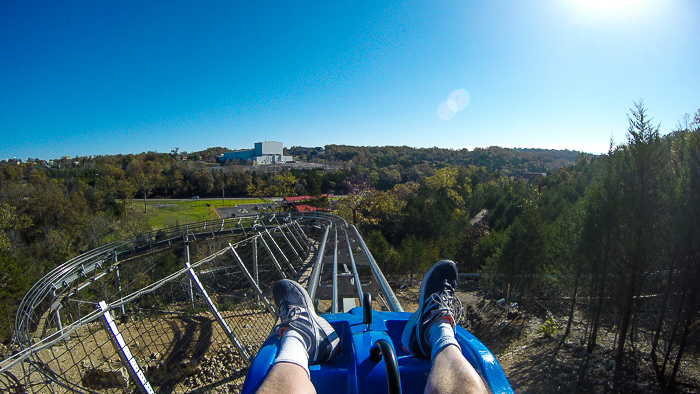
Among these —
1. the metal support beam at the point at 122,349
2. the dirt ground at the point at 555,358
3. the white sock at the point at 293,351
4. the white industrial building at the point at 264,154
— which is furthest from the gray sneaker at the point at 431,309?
the white industrial building at the point at 264,154

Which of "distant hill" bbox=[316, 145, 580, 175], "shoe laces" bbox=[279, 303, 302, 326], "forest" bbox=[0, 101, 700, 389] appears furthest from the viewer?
"distant hill" bbox=[316, 145, 580, 175]

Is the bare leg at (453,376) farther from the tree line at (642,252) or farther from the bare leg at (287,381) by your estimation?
the tree line at (642,252)

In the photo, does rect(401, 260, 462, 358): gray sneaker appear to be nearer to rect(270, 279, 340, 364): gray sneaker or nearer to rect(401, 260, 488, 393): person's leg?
rect(401, 260, 488, 393): person's leg

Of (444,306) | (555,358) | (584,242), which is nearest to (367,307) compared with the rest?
(444,306)

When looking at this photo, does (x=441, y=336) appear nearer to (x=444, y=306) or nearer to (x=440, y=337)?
(x=440, y=337)

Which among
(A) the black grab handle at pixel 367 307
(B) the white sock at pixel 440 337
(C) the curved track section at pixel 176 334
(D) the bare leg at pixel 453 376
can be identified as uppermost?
(A) the black grab handle at pixel 367 307

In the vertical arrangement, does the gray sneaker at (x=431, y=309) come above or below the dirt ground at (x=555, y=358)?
above

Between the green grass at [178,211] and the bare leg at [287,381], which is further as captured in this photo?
the green grass at [178,211]

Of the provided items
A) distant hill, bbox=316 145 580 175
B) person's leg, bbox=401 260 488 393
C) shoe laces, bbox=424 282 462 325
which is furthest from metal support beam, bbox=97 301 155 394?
distant hill, bbox=316 145 580 175
